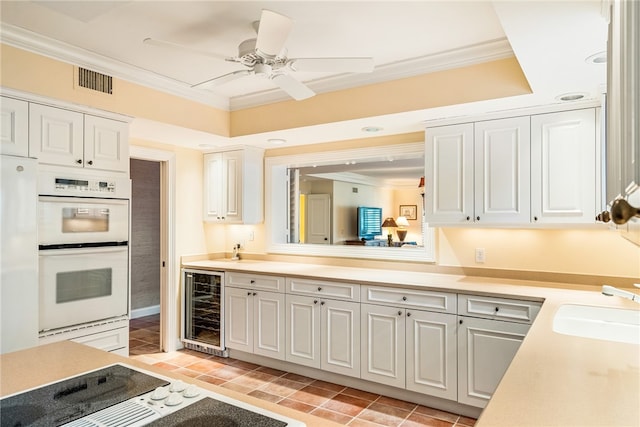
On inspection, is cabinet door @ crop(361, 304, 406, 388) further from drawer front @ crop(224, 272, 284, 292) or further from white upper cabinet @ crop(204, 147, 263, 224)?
white upper cabinet @ crop(204, 147, 263, 224)

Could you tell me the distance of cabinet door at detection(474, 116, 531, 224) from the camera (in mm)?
2998

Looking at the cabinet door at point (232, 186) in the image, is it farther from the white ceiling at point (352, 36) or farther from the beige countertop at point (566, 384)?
the beige countertop at point (566, 384)

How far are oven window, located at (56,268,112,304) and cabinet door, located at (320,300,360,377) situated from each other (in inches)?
67.1

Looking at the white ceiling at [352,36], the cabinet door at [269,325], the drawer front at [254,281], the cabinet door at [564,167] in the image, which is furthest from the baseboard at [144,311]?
the cabinet door at [564,167]

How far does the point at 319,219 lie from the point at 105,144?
2.26 meters

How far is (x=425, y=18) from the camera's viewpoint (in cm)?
237

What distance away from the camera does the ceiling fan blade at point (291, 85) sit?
8.23ft

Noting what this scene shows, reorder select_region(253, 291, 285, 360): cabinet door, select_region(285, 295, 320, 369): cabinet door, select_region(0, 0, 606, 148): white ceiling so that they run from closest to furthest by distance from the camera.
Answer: select_region(0, 0, 606, 148): white ceiling
select_region(285, 295, 320, 369): cabinet door
select_region(253, 291, 285, 360): cabinet door

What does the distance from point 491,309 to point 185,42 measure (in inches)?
108

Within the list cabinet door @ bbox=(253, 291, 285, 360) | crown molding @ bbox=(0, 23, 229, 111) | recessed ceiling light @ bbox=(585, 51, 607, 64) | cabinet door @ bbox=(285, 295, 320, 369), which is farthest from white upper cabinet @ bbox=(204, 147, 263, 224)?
recessed ceiling light @ bbox=(585, 51, 607, 64)

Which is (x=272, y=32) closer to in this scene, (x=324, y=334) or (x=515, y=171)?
(x=515, y=171)

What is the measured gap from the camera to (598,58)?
2096mm

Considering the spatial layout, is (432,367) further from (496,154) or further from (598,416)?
(598,416)

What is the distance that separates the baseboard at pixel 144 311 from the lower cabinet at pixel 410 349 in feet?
12.5
